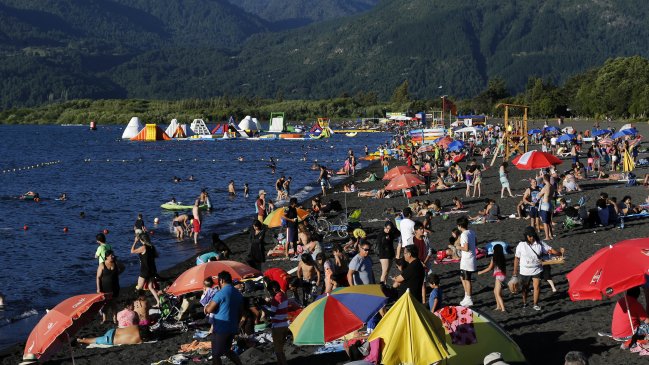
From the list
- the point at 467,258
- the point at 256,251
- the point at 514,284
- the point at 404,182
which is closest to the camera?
the point at 467,258

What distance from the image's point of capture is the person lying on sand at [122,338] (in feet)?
46.2

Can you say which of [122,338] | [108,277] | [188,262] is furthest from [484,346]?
[188,262]

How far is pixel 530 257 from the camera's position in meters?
13.2

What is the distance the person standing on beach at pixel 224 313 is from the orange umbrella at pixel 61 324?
4.94 feet

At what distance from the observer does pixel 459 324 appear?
1045 cm

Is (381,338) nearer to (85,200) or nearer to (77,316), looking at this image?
(77,316)

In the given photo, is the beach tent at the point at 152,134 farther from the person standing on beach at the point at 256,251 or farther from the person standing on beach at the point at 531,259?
the person standing on beach at the point at 531,259

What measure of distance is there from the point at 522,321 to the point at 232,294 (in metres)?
4.59

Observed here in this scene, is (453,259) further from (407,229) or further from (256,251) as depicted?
(256,251)

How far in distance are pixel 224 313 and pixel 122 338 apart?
395cm

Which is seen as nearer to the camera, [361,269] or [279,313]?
[279,313]

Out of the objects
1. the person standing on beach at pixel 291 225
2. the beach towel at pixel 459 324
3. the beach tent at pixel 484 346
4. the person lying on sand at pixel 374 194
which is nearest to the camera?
the beach tent at pixel 484 346

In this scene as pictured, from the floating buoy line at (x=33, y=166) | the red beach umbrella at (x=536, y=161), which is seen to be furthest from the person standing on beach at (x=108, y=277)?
the floating buoy line at (x=33, y=166)

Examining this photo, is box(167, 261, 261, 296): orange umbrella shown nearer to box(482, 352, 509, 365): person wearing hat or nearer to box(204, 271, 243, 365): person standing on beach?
box(204, 271, 243, 365): person standing on beach
